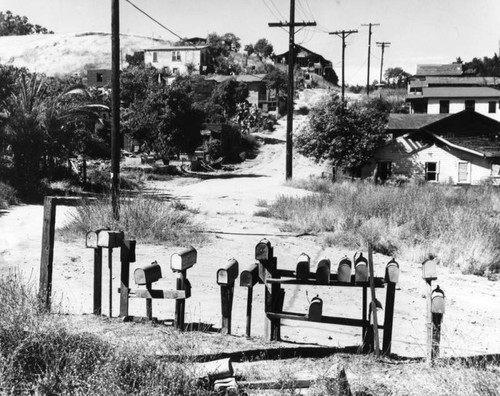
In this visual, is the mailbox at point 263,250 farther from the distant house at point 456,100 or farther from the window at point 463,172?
the distant house at point 456,100

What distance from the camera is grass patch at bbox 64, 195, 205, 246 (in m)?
12.9

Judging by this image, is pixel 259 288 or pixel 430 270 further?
pixel 259 288

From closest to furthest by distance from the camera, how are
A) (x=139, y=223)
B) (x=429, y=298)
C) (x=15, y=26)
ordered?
1. (x=429, y=298)
2. (x=139, y=223)
3. (x=15, y=26)

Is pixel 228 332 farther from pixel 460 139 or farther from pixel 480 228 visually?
pixel 460 139

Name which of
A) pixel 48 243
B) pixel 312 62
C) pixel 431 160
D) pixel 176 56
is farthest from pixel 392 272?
pixel 312 62

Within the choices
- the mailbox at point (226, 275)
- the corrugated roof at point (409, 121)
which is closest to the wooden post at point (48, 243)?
the mailbox at point (226, 275)

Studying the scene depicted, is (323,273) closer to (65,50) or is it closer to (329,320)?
(329,320)

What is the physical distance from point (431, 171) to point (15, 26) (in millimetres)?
155407

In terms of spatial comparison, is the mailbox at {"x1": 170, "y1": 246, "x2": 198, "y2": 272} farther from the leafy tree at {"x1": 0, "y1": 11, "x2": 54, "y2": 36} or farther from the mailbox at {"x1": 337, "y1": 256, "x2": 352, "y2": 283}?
the leafy tree at {"x1": 0, "y1": 11, "x2": 54, "y2": 36}

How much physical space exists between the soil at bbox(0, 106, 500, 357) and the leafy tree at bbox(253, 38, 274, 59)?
113385 mm

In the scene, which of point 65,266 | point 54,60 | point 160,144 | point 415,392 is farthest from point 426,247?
point 54,60

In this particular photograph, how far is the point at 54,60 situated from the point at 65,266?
134 metres

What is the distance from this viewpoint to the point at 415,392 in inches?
189

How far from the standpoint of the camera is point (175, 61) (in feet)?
319
